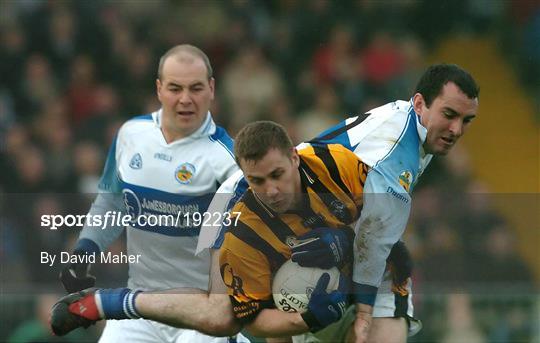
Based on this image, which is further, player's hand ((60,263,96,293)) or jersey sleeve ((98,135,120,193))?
jersey sleeve ((98,135,120,193))

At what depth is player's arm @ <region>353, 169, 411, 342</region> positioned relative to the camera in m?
6.02

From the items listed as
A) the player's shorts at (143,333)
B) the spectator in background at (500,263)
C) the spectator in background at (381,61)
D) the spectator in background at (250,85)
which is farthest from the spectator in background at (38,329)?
the spectator in background at (381,61)

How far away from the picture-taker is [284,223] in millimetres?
6199

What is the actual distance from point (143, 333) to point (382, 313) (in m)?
1.28

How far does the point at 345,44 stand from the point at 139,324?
19.9 ft

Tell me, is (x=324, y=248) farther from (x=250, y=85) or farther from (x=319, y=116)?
(x=250, y=85)

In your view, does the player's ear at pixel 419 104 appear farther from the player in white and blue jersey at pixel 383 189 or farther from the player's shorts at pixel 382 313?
the player's shorts at pixel 382 313

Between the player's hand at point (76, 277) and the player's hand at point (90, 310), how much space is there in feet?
1.54

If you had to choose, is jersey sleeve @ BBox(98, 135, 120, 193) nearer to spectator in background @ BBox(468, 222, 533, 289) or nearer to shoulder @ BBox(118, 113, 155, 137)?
shoulder @ BBox(118, 113, 155, 137)

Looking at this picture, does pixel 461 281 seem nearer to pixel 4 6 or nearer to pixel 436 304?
pixel 436 304

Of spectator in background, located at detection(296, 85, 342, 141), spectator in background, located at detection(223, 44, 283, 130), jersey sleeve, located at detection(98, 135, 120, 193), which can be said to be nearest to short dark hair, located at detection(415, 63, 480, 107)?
jersey sleeve, located at detection(98, 135, 120, 193)

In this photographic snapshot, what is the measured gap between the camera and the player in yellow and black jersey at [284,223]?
6109 mm

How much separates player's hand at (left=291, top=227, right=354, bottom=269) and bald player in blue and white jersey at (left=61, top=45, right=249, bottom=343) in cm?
66

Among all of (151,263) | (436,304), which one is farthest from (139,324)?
(436,304)
